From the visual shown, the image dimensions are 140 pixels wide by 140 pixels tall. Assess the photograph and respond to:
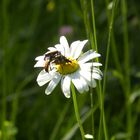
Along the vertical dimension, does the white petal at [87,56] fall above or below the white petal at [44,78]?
above

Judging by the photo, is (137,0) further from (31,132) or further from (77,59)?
(77,59)

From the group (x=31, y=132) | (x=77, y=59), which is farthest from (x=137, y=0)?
(x=77, y=59)

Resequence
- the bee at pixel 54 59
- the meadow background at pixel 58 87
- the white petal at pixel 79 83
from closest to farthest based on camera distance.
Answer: the white petal at pixel 79 83 < the bee at pixel 54 59 < the meadow background at pixel 58 87

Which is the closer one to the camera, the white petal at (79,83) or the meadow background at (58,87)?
the white petal at (79,83)

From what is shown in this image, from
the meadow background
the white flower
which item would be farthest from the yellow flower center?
the meadow background

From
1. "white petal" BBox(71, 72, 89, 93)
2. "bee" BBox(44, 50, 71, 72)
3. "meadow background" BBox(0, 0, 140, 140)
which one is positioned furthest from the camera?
"meadow background" BBox(0, 0, 140, 140)

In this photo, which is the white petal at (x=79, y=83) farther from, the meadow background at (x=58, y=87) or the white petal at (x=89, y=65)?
the meadow background at (x=58, y=87)

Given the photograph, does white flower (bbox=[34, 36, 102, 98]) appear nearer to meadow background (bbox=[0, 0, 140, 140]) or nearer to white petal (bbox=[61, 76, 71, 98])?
white petal (bbox=[61, 76, 71, 98])

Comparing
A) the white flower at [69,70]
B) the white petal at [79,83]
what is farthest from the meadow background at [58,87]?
the white petal at [79,83]
